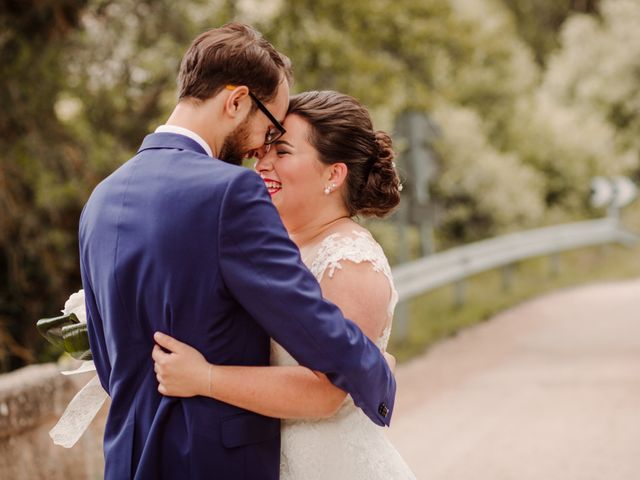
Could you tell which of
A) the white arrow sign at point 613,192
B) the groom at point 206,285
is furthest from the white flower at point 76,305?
the white arrow sign at point 613,192

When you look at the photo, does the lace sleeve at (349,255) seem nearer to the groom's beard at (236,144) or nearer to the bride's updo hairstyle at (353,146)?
the bride's updo hairstyle at (353,146)

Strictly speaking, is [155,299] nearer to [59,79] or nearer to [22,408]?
[22,408]

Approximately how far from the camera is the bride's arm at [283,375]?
212cm

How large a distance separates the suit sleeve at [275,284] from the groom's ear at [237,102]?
305 millimetres

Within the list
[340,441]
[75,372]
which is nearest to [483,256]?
[340,441]

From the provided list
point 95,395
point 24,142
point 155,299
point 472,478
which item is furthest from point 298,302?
point 24,142

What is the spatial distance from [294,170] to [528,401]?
504 cm

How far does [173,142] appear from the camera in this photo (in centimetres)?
226

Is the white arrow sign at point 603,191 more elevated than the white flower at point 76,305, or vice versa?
the white flower at point 76,305

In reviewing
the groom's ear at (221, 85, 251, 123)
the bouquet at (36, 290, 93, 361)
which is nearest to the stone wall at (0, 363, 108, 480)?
the bouquet at (36, 290, 93, 361)

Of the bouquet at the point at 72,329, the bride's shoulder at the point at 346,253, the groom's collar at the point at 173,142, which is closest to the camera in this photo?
the groom's collar at the point at 173,142

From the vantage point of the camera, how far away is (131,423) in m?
2.21

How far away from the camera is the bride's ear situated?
275cm

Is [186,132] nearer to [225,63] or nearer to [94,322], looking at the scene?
[225,63]
